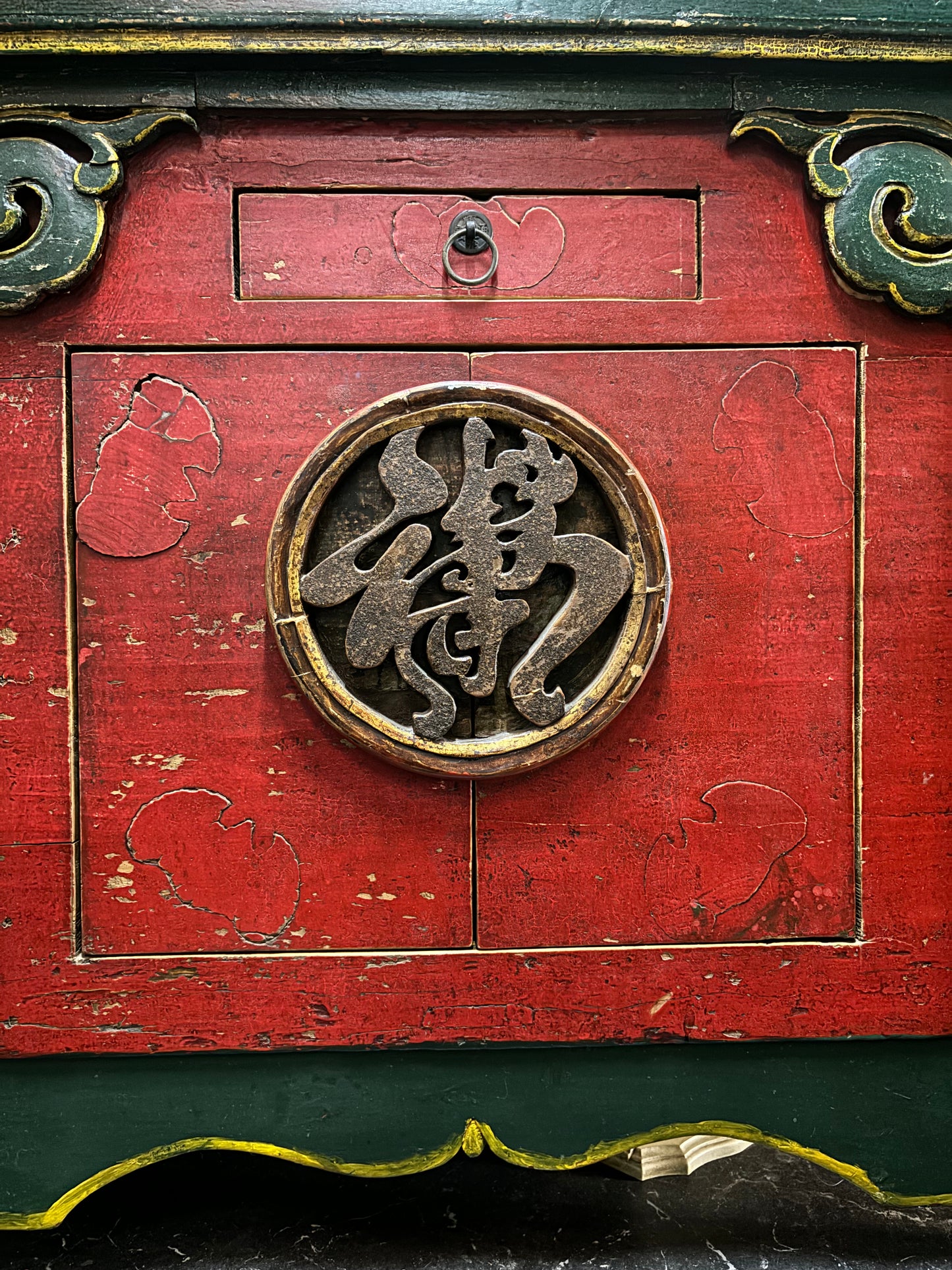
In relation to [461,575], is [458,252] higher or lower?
higher

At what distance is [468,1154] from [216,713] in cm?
91

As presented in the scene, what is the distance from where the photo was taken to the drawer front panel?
1431mm

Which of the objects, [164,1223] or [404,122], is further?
[164,1223]

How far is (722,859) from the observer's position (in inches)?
58.6

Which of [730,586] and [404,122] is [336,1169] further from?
[404,122]

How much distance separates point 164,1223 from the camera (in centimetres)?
153

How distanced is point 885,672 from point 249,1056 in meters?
1.34

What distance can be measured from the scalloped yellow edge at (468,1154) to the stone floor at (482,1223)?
11 centimetres

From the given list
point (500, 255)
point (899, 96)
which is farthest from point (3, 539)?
point (899, 96)

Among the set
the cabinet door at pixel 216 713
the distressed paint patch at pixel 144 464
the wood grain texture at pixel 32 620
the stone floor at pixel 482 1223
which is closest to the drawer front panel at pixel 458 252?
the cabinet door at pixel 216 713

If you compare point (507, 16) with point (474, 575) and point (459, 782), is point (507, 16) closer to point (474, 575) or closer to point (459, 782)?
point (474, 575)

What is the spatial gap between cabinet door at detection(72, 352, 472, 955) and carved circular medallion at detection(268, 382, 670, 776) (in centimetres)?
7

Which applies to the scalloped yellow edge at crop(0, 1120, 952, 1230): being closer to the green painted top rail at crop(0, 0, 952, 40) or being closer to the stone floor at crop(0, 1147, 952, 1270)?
the stone floor at crop(0, 1147, 952, 1270)

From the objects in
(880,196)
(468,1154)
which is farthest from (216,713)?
(880,196)
